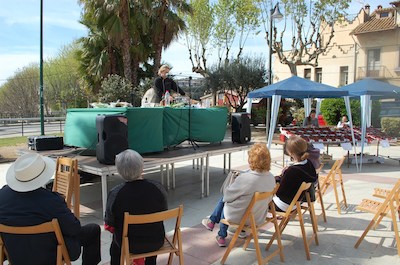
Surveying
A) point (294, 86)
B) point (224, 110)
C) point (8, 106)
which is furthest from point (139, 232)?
point (8, 106)

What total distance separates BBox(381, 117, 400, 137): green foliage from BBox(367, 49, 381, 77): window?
10.1m

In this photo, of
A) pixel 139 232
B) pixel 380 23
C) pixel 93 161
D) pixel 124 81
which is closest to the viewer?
pixel 139 232

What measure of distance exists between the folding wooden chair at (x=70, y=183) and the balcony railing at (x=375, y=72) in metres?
25.1

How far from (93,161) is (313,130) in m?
6.28

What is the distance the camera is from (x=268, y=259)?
293cm

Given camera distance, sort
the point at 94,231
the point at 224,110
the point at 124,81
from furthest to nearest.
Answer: the point at 124,81
the point at 224,110
the point at 94,231

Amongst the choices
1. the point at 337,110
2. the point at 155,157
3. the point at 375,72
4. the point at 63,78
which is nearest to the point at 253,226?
the point at 155,157

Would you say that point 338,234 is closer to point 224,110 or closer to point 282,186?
point 282,186

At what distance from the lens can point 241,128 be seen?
255 inches

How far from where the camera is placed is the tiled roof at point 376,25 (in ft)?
73.9

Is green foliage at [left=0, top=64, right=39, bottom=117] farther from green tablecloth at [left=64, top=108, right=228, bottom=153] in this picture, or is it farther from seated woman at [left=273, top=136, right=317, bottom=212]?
seated woman at [left=273, top=136, right=317, bottom=212]

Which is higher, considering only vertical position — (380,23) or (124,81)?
(380,23)

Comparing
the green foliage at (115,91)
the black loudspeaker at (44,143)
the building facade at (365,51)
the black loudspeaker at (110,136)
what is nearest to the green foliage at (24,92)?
the green foliage at (115,91)

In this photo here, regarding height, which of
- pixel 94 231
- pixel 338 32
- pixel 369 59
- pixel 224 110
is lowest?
pixel 94 231
